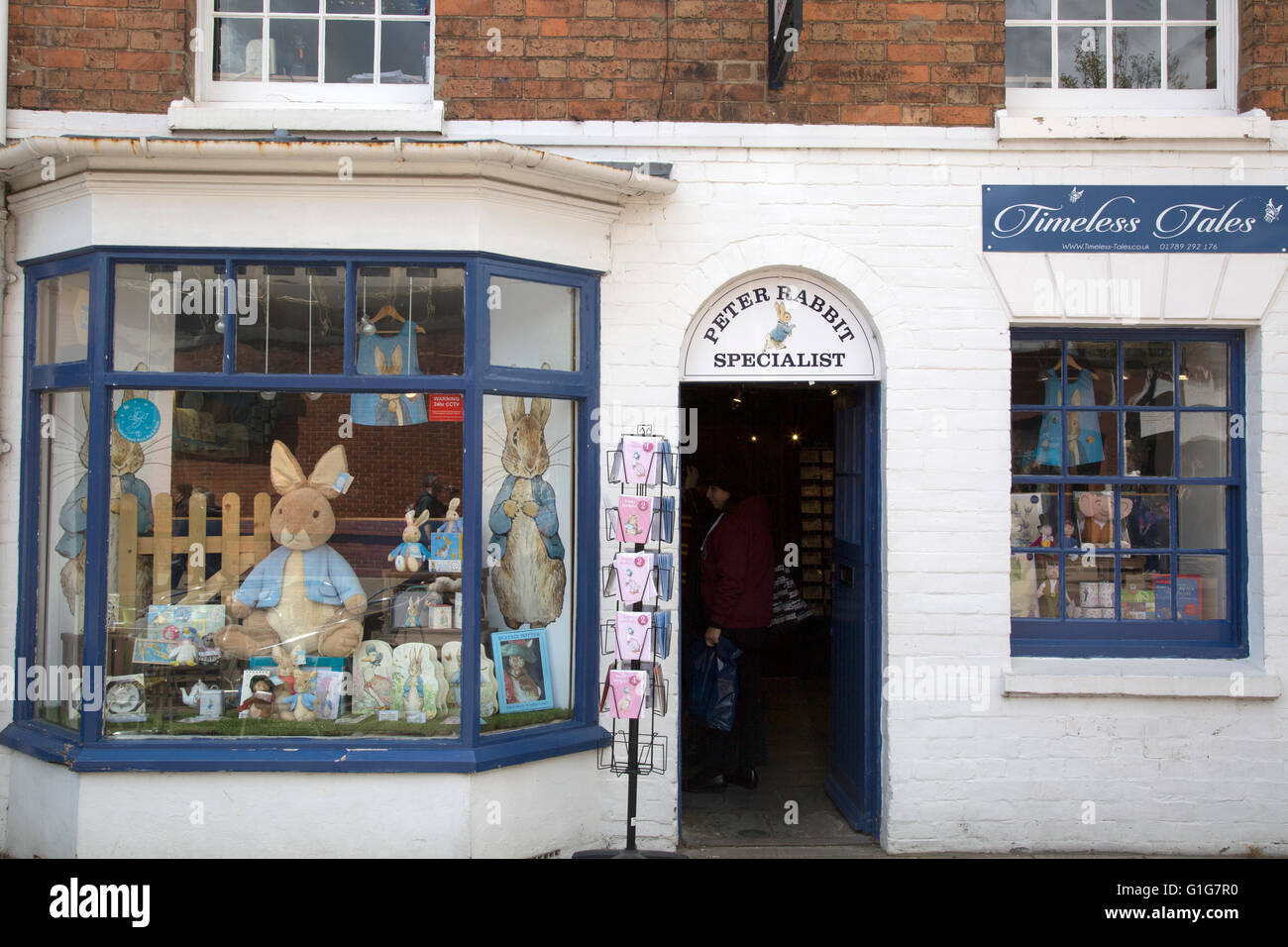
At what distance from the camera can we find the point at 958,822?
523 centimetres

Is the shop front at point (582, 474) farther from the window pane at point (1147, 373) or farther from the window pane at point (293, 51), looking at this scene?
the window pane at point (293, 51)

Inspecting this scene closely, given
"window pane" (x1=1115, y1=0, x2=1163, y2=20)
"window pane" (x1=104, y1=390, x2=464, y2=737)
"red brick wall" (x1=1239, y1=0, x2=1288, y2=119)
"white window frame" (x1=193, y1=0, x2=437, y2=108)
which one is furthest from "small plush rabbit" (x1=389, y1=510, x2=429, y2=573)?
"red brick wall" (x1=1239, y1=0, x2=1288, y2=119)

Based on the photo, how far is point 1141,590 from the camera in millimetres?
5520

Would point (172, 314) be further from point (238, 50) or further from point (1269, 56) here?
point (1269, 56)

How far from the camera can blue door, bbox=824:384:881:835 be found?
17.8 ft

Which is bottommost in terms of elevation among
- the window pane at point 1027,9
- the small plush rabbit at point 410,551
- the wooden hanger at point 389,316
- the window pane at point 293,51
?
the small plush rabbit at point 410,551

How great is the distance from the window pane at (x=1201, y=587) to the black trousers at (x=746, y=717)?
8.25 feet

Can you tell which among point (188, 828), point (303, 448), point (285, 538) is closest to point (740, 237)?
point (303, 448)

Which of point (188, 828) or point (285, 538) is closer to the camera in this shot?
point (188, 828)

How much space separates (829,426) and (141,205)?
21.3 feet

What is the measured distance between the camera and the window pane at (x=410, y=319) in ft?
16.4

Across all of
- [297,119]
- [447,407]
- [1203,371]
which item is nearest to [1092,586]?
[1203,371]

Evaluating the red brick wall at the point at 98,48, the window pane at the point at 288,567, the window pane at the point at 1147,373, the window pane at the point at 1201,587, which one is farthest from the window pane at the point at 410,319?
the window pane at the point at 1201,587

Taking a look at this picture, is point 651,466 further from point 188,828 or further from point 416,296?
point 188,828
